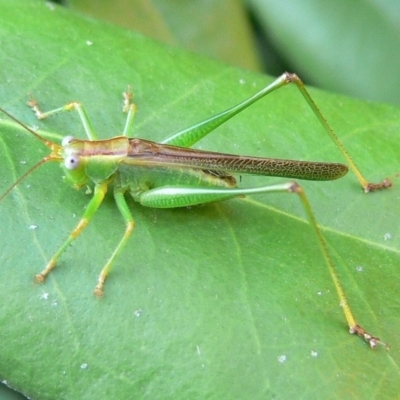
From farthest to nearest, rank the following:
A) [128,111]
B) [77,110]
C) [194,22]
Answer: [194,22], [128,111], [77,110]

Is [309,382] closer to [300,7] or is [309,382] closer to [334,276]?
[334,276]

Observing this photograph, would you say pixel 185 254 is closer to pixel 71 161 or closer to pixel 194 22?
pixel 71 161

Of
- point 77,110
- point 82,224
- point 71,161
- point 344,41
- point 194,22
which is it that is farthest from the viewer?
point 194,22

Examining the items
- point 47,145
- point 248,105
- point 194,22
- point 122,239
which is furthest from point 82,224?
point 194,22

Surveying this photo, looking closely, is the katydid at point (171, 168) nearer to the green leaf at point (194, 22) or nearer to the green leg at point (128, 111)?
the green leg at point (128, 111)

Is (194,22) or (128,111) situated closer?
(128,111)

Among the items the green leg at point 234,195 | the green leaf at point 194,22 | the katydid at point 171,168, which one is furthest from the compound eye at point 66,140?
the green leaf at point 194,22

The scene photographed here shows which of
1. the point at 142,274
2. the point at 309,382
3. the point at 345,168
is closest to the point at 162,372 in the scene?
the point at 142,274

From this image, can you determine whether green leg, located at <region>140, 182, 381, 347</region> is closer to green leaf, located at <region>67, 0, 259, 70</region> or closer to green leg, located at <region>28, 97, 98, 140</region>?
green leg, located at <region>28, 97, 98, 140</region>
